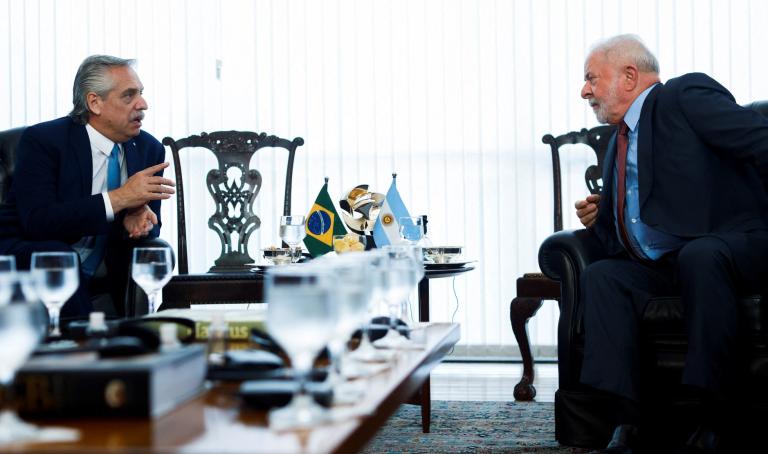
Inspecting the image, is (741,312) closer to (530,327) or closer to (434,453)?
(434,453)

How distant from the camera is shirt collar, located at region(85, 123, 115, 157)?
2.95 meters

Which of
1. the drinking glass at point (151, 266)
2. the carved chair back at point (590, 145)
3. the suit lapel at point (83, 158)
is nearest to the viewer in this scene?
the drinking glass at point (151, 266)

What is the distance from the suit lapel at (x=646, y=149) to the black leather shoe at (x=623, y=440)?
2.09 feet

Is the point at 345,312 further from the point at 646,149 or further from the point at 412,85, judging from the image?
the point at 412,85

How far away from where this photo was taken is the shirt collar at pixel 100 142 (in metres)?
2.95

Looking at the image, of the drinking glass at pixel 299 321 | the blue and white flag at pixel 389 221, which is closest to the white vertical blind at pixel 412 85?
the blue and white flag at pixel 389 221

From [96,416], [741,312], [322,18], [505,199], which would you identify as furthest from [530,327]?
[96,416]

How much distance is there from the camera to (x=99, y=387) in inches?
41.9

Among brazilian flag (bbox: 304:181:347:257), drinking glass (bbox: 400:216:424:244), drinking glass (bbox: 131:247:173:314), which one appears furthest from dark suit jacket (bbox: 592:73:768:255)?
drinking glass (bbox: 131:247:173:314)

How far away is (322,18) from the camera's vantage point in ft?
14.8

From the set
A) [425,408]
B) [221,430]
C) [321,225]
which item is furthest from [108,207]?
[221,430]

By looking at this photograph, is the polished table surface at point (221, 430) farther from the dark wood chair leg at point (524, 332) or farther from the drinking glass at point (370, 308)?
the dark wood chair leg at point (524, 332)

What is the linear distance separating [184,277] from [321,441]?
200 centimetres

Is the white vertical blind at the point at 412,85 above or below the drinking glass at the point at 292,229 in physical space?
above
